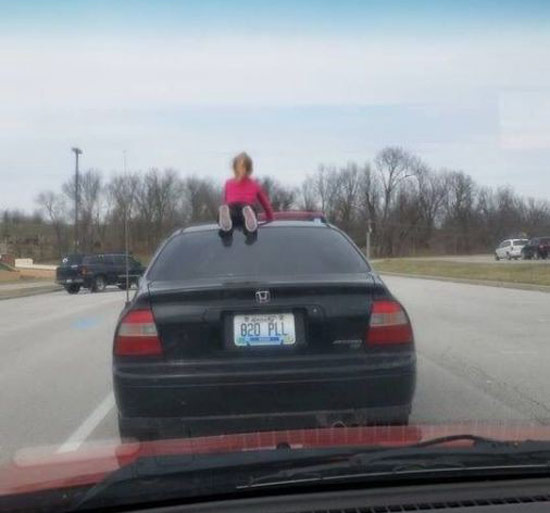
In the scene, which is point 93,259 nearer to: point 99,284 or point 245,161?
point 99,284

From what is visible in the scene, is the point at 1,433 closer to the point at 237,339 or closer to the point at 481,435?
the point at 237,339

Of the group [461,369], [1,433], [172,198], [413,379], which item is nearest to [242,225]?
[413,379]

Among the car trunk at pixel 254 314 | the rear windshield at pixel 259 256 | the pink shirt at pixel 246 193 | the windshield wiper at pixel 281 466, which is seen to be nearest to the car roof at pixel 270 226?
the rear windshield at pixel 259 256

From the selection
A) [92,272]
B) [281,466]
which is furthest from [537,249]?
[281,466]

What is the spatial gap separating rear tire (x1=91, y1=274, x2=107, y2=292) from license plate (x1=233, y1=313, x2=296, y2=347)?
27761 mm

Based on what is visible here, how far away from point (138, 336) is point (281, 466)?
1.89 m

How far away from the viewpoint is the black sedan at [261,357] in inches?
185

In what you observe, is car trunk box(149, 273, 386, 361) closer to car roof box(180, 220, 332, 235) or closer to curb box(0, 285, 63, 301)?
car roof box(180, 220, 332, 235)

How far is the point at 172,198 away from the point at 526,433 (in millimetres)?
86863

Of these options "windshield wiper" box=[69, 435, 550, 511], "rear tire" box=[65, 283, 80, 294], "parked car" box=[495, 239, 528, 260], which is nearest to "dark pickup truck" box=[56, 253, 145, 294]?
"rear tire" box=[65, 283, 80, 294]

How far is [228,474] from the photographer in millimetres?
3098

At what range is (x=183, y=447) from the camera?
3.51 m

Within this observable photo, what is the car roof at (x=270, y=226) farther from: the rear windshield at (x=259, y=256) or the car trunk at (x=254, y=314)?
the car trunk at (x=254, y=314)

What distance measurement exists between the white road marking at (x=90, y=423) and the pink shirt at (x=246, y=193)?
198 cm
